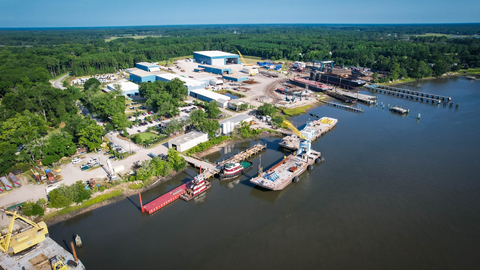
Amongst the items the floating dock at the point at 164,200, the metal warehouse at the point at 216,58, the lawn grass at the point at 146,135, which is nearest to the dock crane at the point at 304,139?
the floating dock at the point at 164,200

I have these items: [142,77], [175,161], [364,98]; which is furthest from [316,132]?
[142,77]

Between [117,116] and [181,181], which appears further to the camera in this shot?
[117,116]

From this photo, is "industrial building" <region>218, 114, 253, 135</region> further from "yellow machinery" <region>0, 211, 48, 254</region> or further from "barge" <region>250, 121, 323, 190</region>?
"yellow machinery" <region>0, 211, 48, 254</region>

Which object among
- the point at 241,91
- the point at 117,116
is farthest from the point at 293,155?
the point at 241,91

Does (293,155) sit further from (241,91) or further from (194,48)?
(194,48)

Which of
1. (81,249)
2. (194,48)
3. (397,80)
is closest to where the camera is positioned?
(81,249)

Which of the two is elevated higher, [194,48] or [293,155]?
[194,48]

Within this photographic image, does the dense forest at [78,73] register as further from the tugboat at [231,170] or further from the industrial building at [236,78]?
the industrial building at [236,78]
